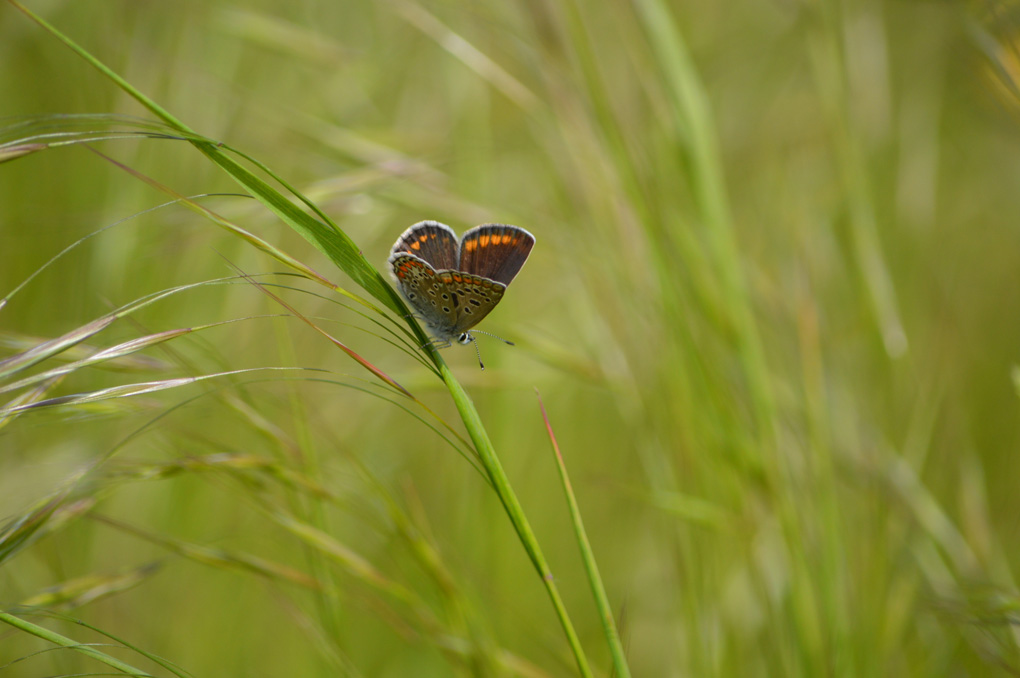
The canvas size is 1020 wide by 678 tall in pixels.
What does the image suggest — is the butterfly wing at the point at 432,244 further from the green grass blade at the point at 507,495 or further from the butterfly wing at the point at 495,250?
the green grass blade at the point at 507,495

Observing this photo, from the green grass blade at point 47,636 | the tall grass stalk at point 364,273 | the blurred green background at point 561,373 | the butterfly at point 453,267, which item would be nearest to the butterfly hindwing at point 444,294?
the butterfly at point 453,267

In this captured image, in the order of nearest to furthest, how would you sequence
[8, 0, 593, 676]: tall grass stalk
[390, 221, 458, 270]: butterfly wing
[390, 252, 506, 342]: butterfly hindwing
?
[8, 0, 593, 676]: tall grass stalk < [390, 252, 506, 342]: butterfly hindwing < [390, 221, 458, 270]: butterfly wing

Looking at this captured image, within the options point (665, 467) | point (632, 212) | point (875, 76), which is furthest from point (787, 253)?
point (665, 467)

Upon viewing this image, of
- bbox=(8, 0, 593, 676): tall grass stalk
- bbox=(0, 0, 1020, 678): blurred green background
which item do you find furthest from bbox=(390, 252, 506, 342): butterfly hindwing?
bbox=(8, 0, 593, 676): tall grass stalk

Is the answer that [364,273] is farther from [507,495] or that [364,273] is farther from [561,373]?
[561,373]

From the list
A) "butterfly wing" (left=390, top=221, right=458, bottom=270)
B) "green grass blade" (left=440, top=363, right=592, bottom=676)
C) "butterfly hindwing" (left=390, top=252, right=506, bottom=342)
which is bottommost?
"green grass blade" (left=440, top=363, right=592, bottom=676)

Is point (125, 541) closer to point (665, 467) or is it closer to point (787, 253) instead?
point (665, 467)

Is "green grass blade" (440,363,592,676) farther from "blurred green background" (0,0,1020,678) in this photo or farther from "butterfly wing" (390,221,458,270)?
"butterfly wing" (390,221,458,270)

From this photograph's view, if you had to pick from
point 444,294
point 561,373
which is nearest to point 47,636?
point 444,294
